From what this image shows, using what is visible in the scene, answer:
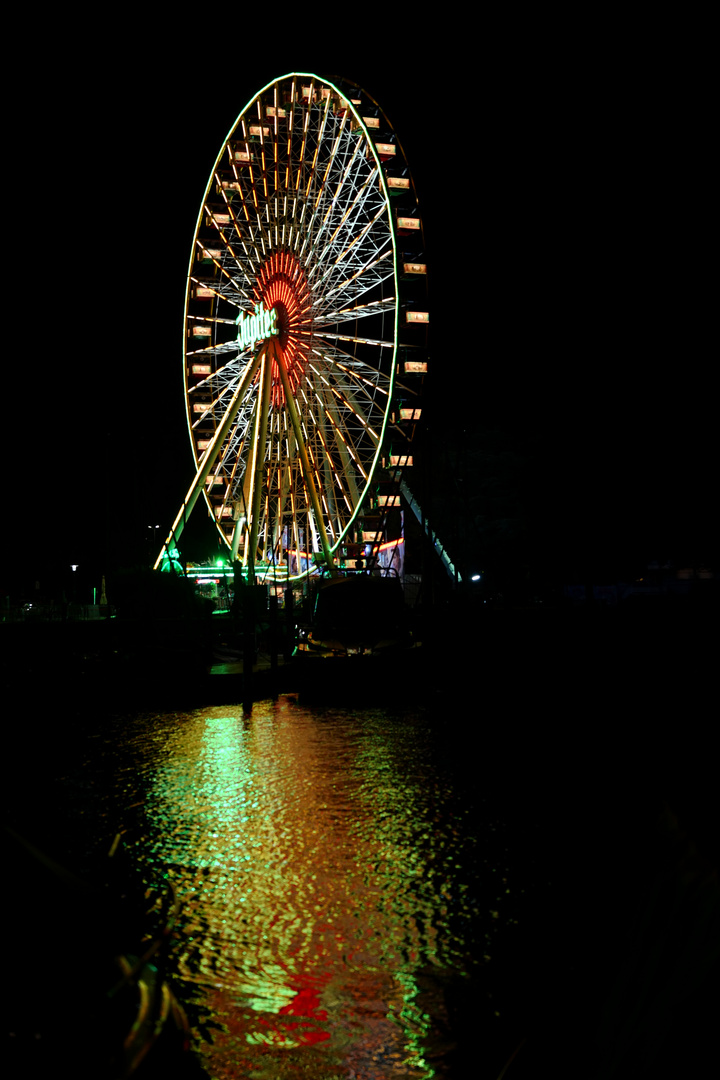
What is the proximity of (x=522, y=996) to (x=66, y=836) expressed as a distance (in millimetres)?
5794

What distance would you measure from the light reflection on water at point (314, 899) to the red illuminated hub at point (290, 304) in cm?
1845

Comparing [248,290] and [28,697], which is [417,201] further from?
[28,697]

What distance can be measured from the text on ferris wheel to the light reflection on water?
1780 centimetres

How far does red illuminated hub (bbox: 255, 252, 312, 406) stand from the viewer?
31.4 metres

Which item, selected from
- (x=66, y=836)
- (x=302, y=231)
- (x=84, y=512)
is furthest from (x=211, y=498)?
(x=84, y=512)

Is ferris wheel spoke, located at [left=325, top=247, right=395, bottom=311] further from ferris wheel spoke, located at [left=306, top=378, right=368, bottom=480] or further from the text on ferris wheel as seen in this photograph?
ferris wheel spoke, located at [left=306, top=378, right=368, bottom=480]

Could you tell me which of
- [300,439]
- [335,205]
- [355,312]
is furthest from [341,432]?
[335,205]

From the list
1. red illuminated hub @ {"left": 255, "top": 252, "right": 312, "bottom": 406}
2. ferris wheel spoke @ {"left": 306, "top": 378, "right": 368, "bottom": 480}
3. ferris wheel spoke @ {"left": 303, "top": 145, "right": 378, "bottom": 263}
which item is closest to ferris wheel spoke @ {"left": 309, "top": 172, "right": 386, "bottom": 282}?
ferris wheel spoke @ {"left": 303, "top": 145, "right": 378, "bottom": 263}

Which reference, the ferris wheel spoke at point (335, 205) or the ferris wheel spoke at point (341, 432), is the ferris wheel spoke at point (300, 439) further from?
the ferris wheel spoke at point (335, 205)

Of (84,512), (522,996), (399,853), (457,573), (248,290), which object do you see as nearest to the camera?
(522,996)

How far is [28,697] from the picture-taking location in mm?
26016

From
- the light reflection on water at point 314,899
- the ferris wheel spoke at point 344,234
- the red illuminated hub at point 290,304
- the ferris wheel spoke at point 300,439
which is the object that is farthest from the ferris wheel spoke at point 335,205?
the light reflection on water at point 314,899

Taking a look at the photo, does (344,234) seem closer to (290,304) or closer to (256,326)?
(290,304)

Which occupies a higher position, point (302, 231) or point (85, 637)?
point (302, 231)
